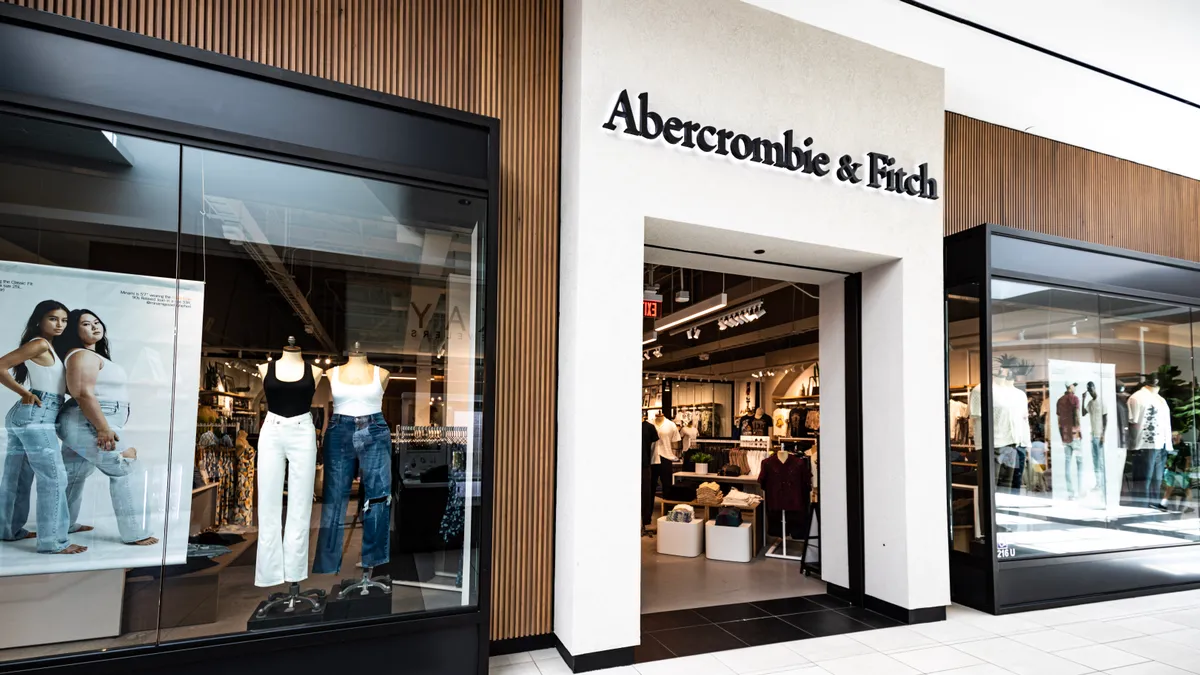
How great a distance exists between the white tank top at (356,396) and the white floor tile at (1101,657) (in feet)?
15.2

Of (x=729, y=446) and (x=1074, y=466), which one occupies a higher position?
(x=1074, y=466)

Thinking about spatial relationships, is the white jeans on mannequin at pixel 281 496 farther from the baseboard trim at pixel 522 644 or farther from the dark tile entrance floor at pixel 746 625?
the dark tile entrance floor at pixel 746 625

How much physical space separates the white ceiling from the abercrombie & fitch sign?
954 millimetres

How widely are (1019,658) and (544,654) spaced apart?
3.05 m

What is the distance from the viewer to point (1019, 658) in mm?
4219

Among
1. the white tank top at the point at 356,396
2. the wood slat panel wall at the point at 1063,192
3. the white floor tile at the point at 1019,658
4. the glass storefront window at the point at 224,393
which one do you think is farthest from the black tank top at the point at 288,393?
the wood slat panel wall at the point at 1063,192

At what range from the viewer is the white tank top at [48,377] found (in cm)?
287

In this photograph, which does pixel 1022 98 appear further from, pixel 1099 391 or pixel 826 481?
pixel 826 481

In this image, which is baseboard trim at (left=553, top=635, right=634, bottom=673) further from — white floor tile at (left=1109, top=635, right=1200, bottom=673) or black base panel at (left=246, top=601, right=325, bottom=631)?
white floor tile at (left=1109, top=635, right=1200, bottom=673)

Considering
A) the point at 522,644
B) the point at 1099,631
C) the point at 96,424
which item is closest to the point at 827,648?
the point at 522,644

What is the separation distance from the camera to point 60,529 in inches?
114

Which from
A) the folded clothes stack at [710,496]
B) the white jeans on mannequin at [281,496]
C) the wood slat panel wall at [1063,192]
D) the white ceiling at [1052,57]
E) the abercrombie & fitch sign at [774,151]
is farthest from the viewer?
the folded clothes stack at [710,496]

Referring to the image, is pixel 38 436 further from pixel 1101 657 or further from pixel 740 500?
pixel 740 500

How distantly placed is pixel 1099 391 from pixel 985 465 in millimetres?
2017
